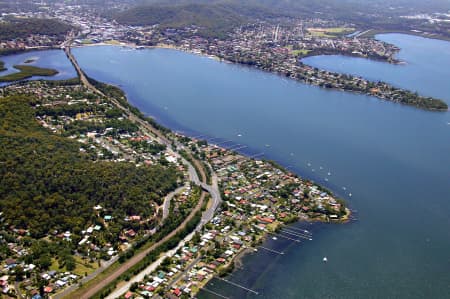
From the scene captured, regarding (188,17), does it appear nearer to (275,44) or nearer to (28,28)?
(275,44)

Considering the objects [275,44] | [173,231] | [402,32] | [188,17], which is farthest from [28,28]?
[402,32]

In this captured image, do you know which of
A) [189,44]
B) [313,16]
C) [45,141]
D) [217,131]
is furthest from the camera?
[313,16]

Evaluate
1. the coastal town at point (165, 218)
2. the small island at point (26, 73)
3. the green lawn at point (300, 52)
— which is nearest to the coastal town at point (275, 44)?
the green lawn at point (300, 52)

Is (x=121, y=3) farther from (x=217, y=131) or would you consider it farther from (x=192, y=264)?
(x=192, y=264)

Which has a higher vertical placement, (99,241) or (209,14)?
(209,14)

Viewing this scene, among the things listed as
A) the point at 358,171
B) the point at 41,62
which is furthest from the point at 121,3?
the point at 358,171

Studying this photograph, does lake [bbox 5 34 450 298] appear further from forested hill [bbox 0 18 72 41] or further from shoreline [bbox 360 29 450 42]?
shoreline [bbox 360 29 450 42]
